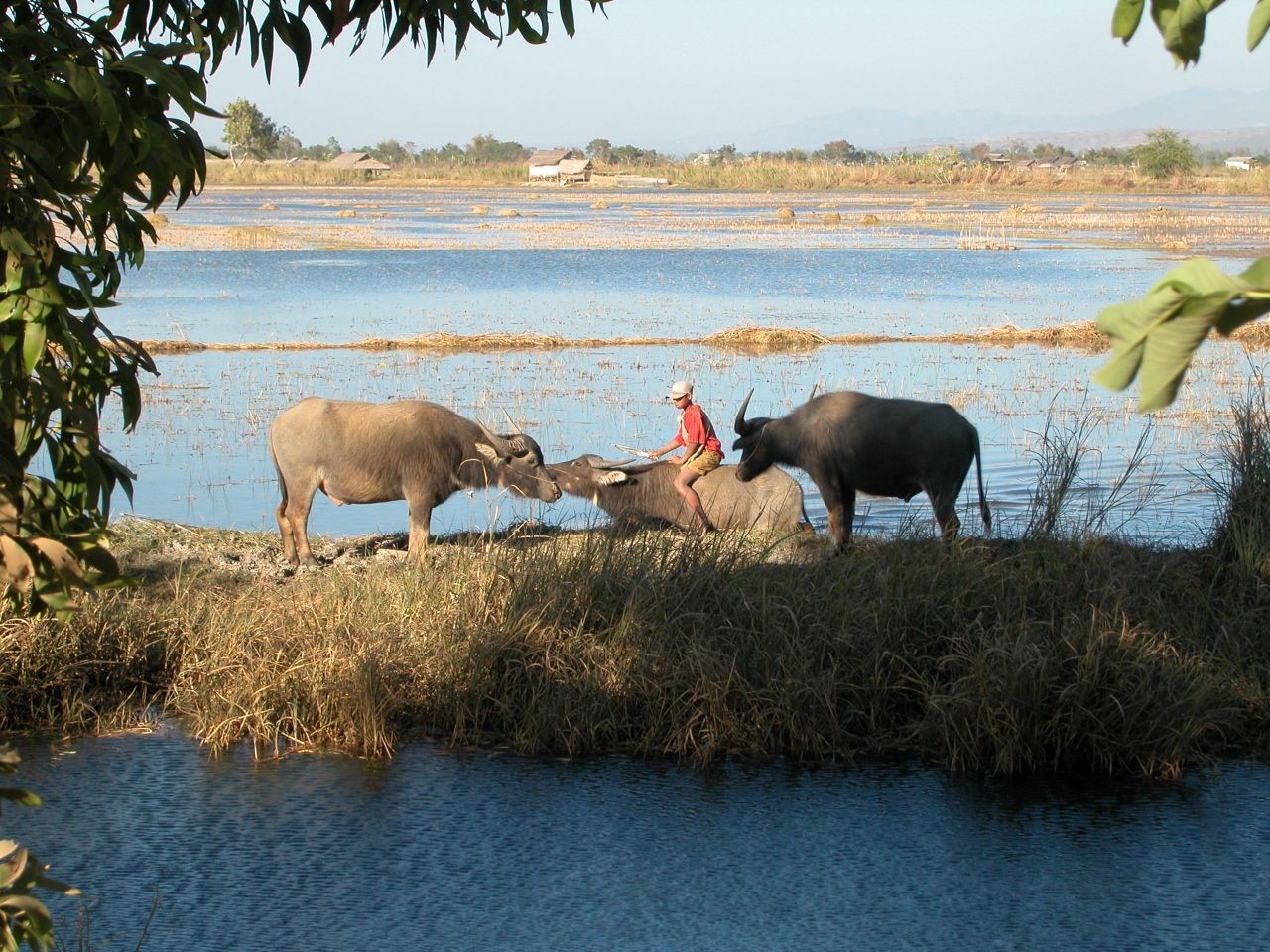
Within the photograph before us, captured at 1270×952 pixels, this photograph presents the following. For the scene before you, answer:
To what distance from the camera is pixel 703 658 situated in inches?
291

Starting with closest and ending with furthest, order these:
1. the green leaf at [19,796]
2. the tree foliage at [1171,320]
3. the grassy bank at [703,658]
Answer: the tree foliage at [1171,320]
the green leaf at [19,796]
the grassy bank at [703,658]

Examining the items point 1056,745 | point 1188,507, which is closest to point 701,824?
point 1056,745

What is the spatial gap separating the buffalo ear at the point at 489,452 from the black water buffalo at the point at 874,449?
2.00m

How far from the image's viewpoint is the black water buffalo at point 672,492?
11391 millimetres

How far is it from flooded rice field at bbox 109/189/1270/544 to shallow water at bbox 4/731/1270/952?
9.63 ft

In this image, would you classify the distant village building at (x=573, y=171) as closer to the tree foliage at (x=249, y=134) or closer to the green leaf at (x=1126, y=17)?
the tree foliage at (x=249, y=134)

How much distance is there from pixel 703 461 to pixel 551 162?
99.4m

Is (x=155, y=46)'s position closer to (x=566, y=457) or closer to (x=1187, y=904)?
(x=1187, y=904)

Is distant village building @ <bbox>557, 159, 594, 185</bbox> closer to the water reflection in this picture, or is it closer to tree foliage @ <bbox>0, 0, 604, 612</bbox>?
the water reflection

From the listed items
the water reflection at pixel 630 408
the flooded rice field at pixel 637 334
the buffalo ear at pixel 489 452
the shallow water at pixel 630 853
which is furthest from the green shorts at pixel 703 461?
the shallow water at pixel 630 853

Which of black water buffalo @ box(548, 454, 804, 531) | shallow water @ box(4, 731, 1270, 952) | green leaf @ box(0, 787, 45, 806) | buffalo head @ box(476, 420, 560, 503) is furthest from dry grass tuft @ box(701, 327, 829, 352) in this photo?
green leaf @ box(0, 787, 45, 806)

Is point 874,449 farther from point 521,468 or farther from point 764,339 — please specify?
point 764,339

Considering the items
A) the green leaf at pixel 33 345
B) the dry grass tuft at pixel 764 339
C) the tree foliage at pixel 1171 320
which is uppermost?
the tree foliage at pixel 1171 320

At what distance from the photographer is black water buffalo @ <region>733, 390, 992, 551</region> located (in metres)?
10.1
